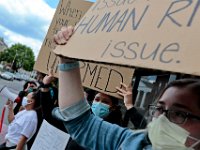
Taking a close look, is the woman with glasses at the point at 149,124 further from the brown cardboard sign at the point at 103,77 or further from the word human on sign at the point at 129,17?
the brown cardboard sign at the point at 103,77

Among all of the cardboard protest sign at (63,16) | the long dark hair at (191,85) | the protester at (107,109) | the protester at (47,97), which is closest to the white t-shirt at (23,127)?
the protester at (47,97)

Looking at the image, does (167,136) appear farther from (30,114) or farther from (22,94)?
(22,94)

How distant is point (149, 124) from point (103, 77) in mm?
1687

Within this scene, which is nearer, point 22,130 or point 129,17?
point 129,17

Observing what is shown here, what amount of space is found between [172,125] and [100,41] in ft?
1.57

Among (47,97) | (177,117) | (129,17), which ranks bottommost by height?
(47,97)

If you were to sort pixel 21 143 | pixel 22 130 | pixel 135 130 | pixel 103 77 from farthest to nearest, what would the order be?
pixel 22 130 → pixel 21 143 → pixel 103 77 → pixel 135 130

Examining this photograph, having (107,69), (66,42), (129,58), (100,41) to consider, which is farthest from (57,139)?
(129,58)

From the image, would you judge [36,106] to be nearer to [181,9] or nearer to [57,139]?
[57,139]

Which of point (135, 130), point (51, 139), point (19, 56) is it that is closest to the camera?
point (135, 130)

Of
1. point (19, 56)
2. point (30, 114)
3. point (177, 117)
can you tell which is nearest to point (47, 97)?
point (30, 114)

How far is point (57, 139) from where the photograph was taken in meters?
3.33

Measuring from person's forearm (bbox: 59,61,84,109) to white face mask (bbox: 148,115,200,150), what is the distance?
0.48 metres

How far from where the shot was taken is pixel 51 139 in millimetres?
3371
